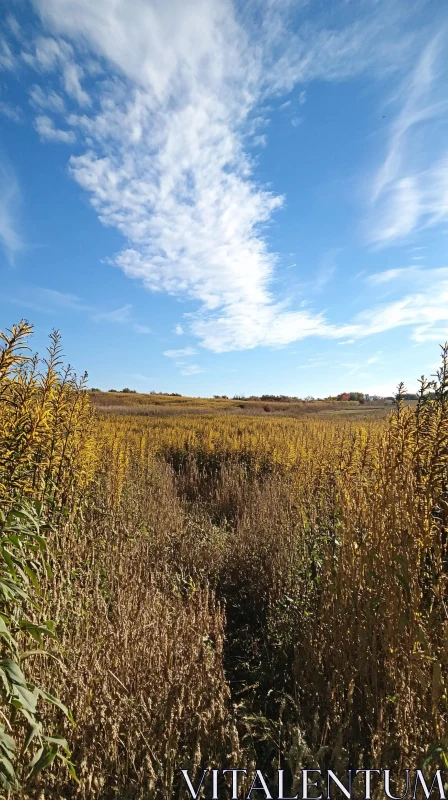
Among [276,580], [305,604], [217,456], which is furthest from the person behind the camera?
[217,456]

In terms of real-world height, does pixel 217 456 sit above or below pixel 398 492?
below

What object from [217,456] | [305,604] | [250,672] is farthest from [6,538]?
[217,456]

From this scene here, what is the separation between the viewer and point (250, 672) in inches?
114

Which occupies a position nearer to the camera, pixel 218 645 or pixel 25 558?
pixel 25 558

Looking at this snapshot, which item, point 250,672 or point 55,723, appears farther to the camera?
point 250,672

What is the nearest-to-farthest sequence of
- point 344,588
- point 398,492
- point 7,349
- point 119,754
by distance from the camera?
point 7,349 < point 119,754 < point 398,492 < point 344,588

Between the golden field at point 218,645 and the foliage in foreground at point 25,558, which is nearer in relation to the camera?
the foliage in foreground at point 25,558

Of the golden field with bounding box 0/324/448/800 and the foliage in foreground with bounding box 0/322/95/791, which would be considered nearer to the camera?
the foliage in foreground with bounding box 0/322/95/791

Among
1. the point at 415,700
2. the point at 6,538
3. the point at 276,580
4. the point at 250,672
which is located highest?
the point at 6,538

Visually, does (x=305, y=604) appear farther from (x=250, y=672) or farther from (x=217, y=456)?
(x=217, y=456)

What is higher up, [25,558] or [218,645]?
[25,558]

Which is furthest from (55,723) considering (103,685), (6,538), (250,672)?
(250,672)

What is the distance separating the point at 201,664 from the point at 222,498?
196 inches

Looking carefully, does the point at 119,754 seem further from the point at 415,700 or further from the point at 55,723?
the point at 415,700
